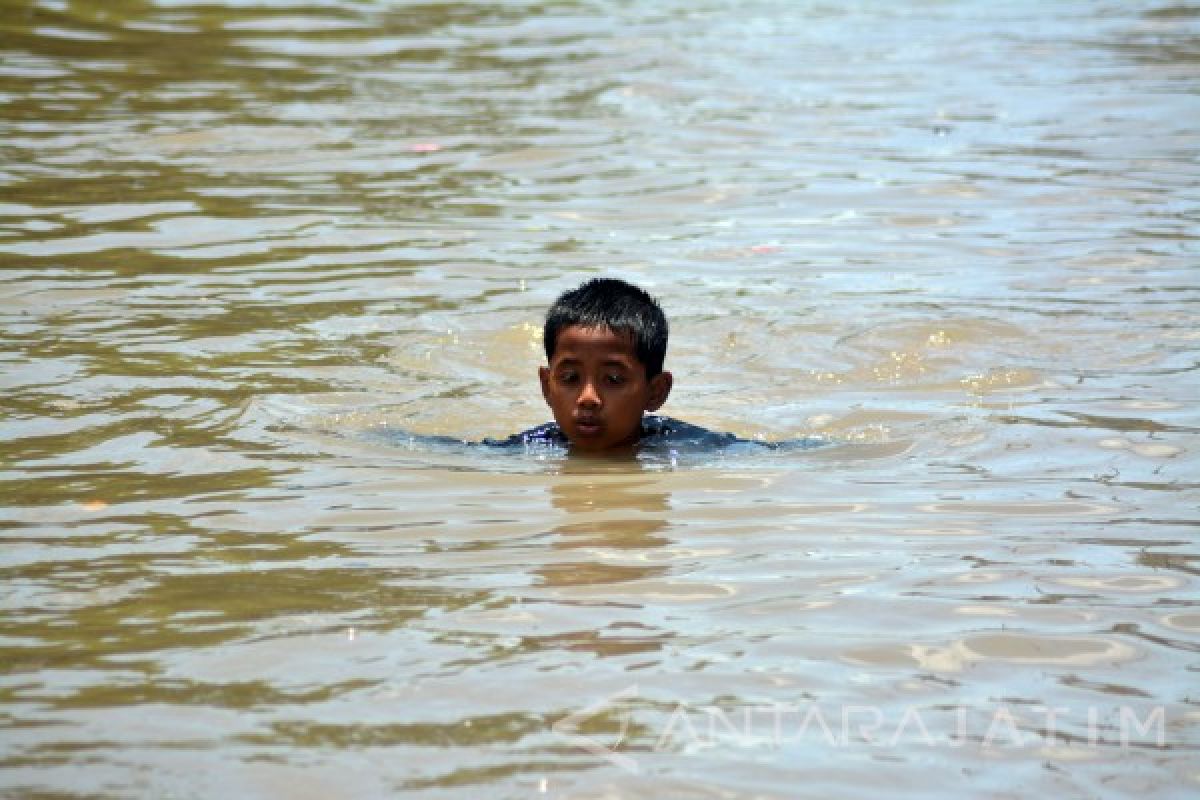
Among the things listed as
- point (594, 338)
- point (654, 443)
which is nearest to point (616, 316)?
point (594, 338)

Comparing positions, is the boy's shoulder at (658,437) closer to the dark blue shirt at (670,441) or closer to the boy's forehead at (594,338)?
the dark blue shirt at (670,441)

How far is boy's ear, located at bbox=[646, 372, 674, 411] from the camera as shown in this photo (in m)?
7.85

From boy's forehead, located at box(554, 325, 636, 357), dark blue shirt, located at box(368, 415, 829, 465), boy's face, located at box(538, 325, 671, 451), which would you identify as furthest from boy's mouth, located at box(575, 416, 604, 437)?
boy's forehead, located at box(554, 325, 636, 357)

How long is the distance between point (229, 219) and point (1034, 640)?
24.9 feet

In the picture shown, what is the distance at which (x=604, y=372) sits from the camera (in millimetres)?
7680

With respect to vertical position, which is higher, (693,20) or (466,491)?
(693,20)

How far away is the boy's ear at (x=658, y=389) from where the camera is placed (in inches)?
309

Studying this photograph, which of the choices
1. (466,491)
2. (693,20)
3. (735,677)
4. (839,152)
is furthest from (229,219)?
(693,20)

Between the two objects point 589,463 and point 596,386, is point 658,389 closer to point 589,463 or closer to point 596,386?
point 596,386

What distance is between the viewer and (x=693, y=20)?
20609 mm

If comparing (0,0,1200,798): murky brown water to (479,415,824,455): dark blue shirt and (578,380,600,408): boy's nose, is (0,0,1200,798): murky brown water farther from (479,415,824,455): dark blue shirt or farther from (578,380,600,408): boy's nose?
(578,380,600,408): boy's nose

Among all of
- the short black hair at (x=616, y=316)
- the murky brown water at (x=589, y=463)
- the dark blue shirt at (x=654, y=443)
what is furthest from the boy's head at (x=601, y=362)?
the murky brown water at (x=589, y=463)

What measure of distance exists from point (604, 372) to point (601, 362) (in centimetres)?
6

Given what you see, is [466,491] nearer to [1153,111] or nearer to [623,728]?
[623,728]
